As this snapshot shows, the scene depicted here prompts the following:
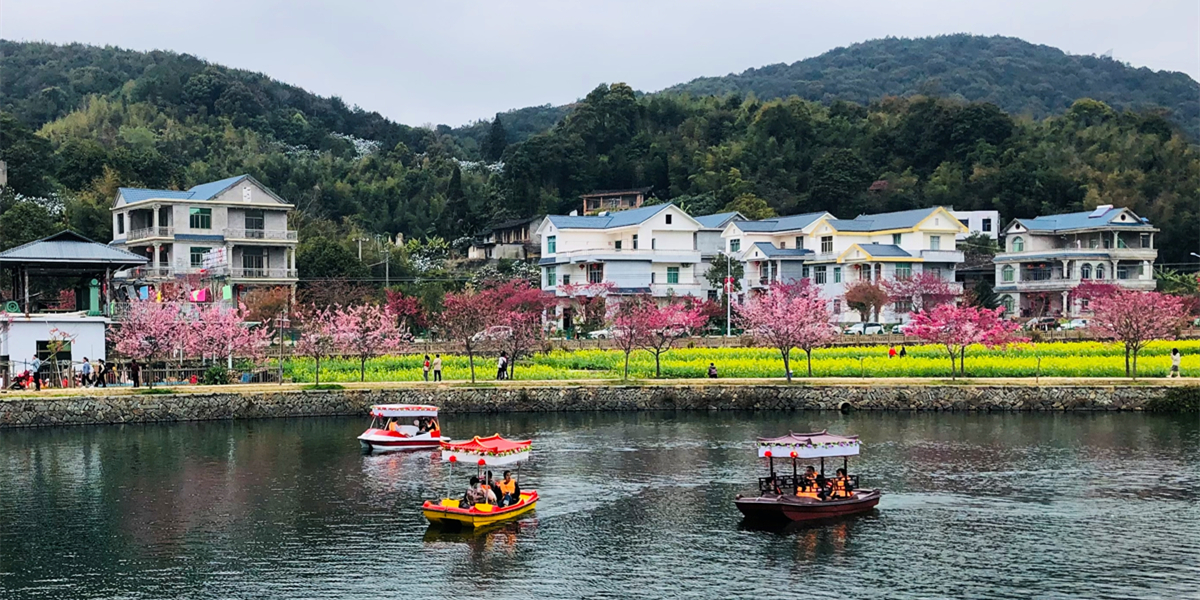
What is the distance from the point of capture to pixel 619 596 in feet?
86.5

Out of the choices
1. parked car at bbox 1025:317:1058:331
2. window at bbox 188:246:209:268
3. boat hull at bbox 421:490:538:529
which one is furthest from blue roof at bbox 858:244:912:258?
boat hull at bbox 421:490:538:529

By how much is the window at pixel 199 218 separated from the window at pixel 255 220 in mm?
2869

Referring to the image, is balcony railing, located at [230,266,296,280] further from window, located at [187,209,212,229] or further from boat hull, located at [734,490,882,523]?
boat hull, located at [734,490,882,523]

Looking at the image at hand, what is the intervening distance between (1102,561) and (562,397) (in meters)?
32.7

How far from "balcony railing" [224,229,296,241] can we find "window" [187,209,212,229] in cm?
137

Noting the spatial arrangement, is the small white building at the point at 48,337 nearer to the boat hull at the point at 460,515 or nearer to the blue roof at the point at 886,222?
the boat hull at the point at 460,515

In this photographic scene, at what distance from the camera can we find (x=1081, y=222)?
323 feet

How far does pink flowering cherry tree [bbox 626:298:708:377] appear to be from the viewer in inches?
2512

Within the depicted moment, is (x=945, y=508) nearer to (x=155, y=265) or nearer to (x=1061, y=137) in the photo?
(x=155, y=265)

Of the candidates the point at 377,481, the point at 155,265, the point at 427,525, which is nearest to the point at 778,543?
the point at 427,525

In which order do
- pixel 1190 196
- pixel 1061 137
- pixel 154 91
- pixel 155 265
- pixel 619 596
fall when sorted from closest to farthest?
pixel 619 596
pixel 155 265
pixel 1190 196
pixel 1061 137
pixel 154 91

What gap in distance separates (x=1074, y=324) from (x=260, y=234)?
183 feet

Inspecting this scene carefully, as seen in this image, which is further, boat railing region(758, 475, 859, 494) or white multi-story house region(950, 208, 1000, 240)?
white multi-story house region(950, 208, 1000, 240)

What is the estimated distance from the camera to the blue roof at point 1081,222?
3819 inches
